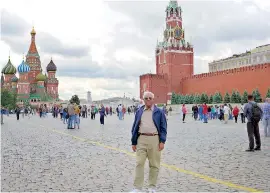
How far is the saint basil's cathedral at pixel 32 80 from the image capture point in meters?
85.9

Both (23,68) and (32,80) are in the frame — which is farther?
(32,80)

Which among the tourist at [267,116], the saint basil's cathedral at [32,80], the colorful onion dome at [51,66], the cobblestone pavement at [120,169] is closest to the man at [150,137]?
the cobblestone pavement at [120,169]

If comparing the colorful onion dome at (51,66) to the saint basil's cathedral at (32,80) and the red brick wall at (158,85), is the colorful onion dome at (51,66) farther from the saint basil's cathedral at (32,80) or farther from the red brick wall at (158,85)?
the red brick wall at (158,85)

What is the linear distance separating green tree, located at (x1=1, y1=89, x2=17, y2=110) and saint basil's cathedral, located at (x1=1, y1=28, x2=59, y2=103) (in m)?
2.55

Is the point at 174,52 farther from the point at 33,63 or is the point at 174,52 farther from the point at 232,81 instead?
the point at 33,63

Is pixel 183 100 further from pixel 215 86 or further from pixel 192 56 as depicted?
pixel 192 56

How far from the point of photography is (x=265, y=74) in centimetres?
4978

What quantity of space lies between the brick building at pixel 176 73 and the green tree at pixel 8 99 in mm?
25410

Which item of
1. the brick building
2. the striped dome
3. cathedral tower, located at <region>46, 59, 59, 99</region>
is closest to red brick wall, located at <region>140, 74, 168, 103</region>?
the brick building

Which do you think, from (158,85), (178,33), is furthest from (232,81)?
(178,33)

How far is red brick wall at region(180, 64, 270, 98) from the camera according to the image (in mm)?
50250

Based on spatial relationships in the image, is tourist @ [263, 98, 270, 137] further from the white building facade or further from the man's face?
the white building facade

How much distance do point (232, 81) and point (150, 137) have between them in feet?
174

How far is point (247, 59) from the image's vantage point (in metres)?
73.8
